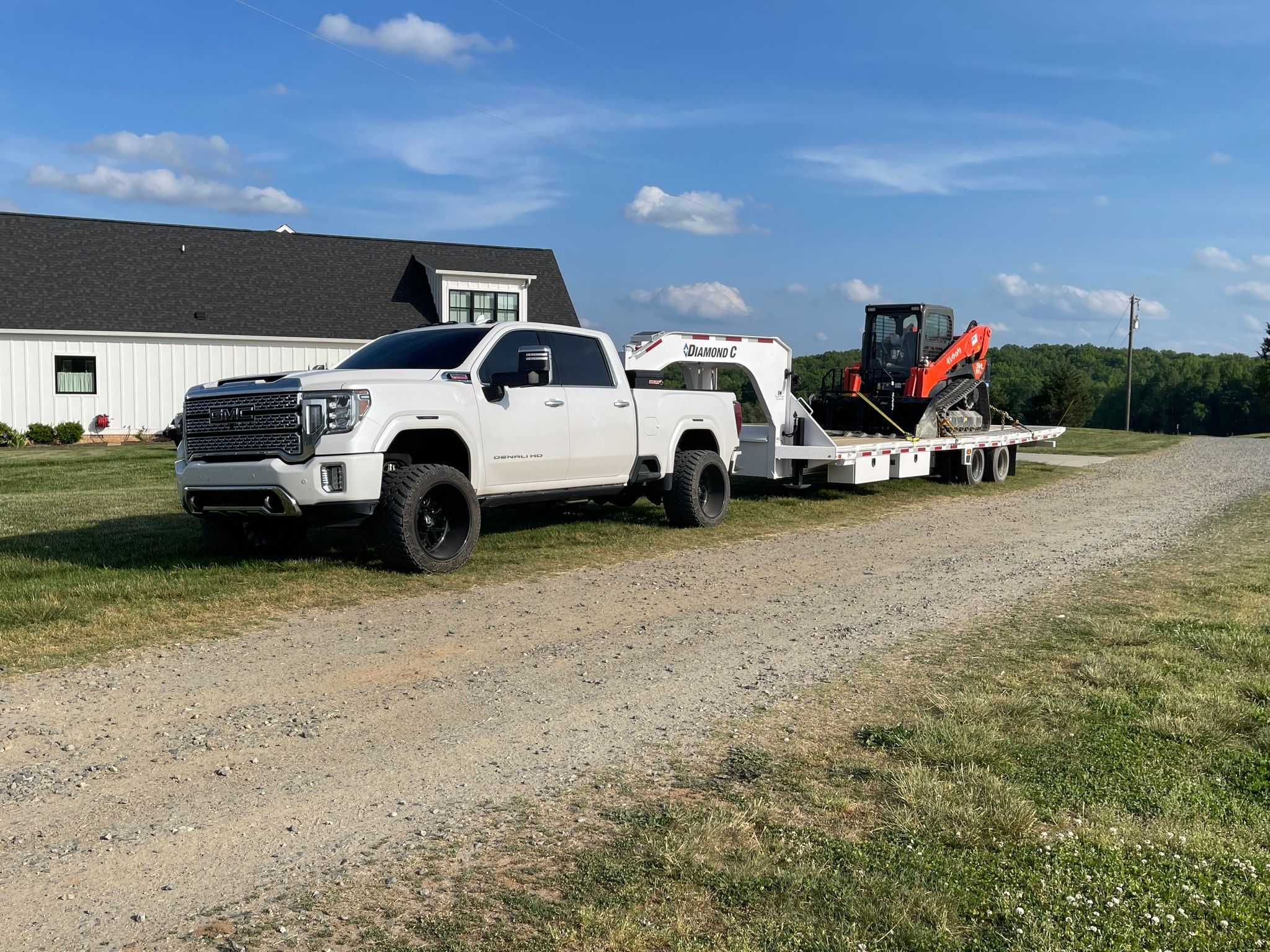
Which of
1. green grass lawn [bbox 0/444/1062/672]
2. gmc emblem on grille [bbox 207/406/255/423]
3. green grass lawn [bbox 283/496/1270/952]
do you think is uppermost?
gmc emblem on grille [bbox 207/406/255/423]

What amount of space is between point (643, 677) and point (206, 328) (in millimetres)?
26322

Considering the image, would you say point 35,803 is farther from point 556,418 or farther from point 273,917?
point 556,418

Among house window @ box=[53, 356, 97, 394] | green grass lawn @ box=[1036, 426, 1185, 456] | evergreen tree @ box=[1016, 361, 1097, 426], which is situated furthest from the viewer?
evergreen tree @ box=[1016, 361, 1097, 426]

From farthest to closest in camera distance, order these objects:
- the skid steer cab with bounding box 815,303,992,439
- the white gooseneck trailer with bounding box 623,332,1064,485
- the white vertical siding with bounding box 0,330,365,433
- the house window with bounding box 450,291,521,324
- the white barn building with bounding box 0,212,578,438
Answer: the house window with bounding box 450,291,521,324 < the white barn building with bounding box 0,212,578,438 < the white vertical siding with bounding box 0,330,365,433 < the skid steer cab with bounding box 815,303,992,439 < the white gooseneck trailer with bounding box 623,332,1064,485

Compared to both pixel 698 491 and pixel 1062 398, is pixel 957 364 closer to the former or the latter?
pixel 698 491

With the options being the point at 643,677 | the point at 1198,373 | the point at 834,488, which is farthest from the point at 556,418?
the point at 1198,373

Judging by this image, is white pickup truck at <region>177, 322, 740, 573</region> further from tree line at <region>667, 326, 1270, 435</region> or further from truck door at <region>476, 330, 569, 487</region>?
tree line at <region>667, 326, 1270, 435</region>

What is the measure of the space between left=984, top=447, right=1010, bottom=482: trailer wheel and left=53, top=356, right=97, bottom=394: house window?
22.3 meters

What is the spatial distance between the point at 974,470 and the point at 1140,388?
106167mm

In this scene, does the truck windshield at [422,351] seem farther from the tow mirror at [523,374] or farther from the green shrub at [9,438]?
the green shrub at [9,438]

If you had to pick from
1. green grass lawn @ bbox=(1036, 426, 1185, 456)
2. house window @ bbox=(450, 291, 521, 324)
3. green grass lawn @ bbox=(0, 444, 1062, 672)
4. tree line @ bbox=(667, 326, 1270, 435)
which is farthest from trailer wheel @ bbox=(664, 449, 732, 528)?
tree line @ bbox=(667, 326, 1270, 435)

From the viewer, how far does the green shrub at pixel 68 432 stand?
2689 centimetres

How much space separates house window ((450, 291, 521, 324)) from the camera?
32.9 m

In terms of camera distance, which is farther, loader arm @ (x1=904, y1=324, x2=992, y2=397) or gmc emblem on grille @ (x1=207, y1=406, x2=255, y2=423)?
loader arm @ (x1=904, y1=324, x2=992, y2=397)
